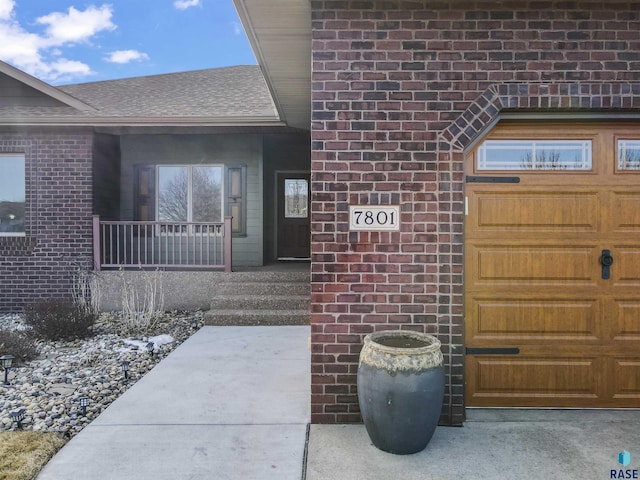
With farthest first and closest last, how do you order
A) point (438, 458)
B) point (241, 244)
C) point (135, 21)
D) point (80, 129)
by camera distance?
1. point (135, 21)
2. point (241, 244)
3. point (80, 129)
4. point (438, 458)

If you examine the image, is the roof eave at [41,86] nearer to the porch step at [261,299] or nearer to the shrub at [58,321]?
the shrub at [58,321]

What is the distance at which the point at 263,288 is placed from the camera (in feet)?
23.7

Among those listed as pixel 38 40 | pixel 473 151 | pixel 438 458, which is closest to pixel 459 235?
pixel 473 151

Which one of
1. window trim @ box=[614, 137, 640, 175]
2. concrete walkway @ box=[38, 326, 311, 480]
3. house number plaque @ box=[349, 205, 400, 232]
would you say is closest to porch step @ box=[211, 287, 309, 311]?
concrete walkway @ box=[38, 326, 311, 480]

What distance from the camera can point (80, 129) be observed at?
791cm

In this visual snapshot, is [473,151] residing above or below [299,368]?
above

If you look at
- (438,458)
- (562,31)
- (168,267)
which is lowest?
(438,458)

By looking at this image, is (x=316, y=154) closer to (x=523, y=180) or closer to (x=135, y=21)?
(x=523, y=180)

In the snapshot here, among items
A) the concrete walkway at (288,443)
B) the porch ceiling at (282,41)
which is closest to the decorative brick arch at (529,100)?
the porch ceiling at (282,41)

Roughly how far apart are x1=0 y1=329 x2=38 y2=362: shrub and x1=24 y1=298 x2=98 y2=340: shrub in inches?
21.0

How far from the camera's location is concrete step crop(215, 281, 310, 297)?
7164 mm

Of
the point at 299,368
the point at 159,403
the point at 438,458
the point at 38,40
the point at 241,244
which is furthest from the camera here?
the point at 38,40

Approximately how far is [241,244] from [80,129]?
3.65 m

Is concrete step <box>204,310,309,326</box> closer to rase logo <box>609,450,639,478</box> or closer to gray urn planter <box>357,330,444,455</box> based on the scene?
gray urn planter <box>357,330,444,455</box>
